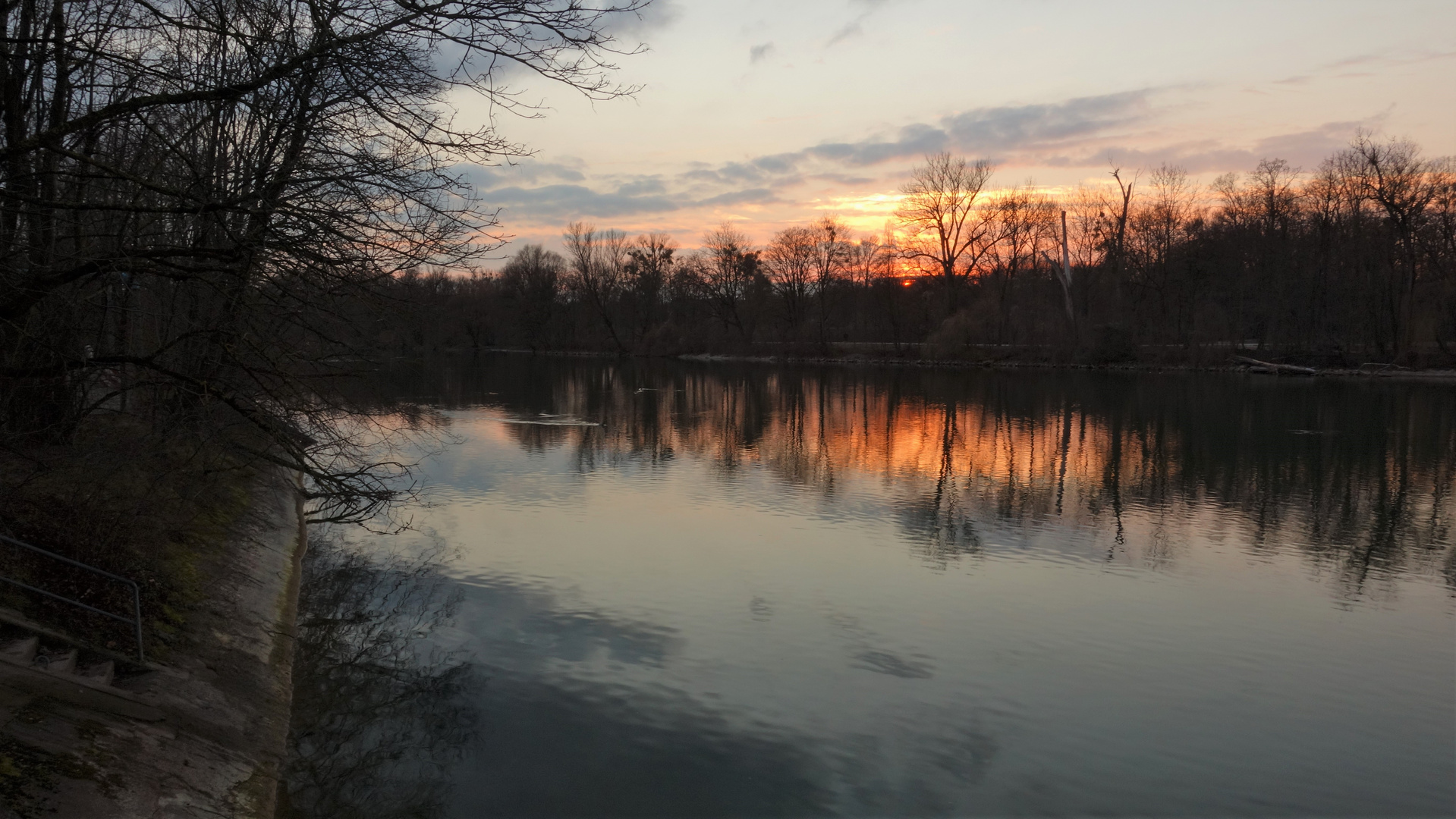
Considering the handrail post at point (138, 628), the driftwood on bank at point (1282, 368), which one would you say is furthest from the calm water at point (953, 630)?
the driftwood on bank at point (1282, 368)

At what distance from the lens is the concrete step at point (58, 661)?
6.47 meters

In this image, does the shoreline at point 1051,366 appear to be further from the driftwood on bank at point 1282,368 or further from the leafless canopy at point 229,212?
the leafless canopy at point 229,212

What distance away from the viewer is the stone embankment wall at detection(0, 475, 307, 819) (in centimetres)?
570

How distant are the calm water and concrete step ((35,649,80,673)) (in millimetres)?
2843

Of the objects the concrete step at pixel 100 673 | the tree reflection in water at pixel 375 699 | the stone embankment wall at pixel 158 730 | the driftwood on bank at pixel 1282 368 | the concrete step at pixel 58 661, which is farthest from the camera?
the driftwood on bank at pixel 1282 368

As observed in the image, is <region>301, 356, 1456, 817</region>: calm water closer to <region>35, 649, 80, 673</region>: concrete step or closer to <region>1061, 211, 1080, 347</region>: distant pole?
<region>35, 649, 80, 673</region>: concrete step

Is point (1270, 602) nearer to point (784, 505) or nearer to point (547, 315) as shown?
point (784, 505)

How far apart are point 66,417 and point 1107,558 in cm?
1415

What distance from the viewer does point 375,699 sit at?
9078 millimetres

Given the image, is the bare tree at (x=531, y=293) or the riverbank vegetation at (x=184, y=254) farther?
the bare tree at (x=531, y=293)

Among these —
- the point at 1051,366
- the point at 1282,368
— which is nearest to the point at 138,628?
the point at 1282,368

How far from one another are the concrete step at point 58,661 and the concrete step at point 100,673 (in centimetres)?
8

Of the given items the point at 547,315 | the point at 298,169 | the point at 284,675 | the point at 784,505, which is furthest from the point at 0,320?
the point at 547,315

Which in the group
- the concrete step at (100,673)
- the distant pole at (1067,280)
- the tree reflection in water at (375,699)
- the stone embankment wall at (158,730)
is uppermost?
the distant pole at (1067,280)
